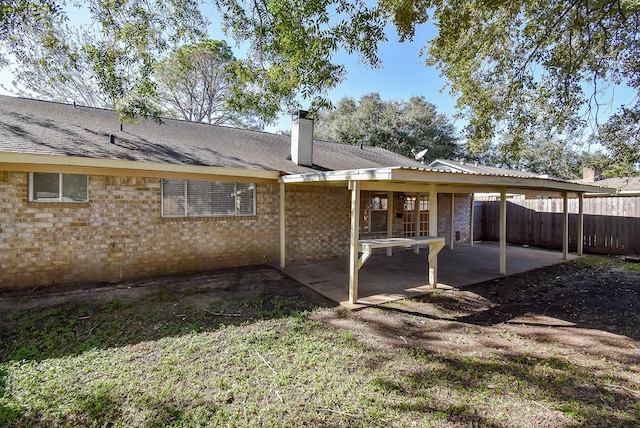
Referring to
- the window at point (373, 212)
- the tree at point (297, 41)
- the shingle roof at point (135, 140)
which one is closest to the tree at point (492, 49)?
the tree at point (297, 41)

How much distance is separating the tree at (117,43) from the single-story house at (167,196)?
122 centimetres

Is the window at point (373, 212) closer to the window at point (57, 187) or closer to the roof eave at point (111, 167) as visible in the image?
the roof eave at point (111, 167)

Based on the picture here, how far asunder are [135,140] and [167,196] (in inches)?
60.7

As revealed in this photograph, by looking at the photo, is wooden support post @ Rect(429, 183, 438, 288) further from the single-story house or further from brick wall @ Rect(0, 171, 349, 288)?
brick wall @ Rect(0, 171, 349, 288)

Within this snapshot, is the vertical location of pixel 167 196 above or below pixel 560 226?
above

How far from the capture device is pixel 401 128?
23.9 metres

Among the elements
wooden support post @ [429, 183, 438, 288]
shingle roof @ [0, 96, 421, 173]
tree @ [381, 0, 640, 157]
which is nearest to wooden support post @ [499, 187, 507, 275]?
tree @ [381, 0, 640, 157]

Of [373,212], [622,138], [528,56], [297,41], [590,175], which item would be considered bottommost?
[373,212]

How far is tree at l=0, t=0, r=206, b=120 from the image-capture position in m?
5.30

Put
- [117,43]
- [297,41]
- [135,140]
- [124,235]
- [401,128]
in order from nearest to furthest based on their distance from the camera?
1. [297,41]
2. [117,43]
3. [124,235]
4. [135,140]
5. [401,128]

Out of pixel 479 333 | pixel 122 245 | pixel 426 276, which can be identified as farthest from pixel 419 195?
pixel 122 245

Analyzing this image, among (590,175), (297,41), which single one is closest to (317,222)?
(297,41)

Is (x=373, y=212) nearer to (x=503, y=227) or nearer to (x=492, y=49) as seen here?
(x=503, y=227)

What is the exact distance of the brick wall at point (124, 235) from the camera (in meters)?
5.77
